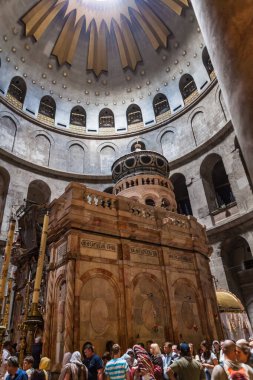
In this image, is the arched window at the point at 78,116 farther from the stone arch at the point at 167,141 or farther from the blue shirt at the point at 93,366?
the blue shirt at the point at 93,366

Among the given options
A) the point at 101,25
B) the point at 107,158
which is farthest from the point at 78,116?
the point at 101,25

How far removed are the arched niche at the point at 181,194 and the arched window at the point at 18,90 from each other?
16086mm

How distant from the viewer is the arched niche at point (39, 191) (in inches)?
953

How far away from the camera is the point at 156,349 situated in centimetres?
565

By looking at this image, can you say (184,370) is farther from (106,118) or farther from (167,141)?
(106,118)

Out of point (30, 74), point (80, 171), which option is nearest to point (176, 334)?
point (80, 171)

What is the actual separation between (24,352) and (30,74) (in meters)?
27.6

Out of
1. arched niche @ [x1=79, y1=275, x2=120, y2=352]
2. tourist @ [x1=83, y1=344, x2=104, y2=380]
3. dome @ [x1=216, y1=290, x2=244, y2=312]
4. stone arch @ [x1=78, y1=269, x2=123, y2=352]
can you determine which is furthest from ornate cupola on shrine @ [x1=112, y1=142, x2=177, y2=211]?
tourist @ [x1=83, y1=344, x2=104, y2=380]

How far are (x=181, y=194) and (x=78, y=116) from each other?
13996 mm

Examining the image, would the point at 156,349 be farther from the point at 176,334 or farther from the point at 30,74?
the point at 30,74

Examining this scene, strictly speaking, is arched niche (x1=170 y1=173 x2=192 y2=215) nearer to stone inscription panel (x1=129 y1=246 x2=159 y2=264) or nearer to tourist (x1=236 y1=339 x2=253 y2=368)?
stone inscription panel (x1=129 y1=246 x2=159 y2=264)

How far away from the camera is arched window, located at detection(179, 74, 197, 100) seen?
27906 millimetres

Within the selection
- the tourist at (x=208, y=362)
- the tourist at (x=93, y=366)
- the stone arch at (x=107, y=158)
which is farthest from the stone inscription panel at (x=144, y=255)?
the stone arch at (x=107, y=158)

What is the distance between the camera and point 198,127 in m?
25.6
